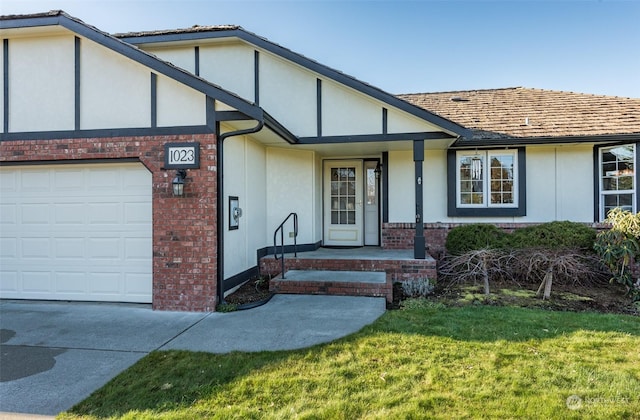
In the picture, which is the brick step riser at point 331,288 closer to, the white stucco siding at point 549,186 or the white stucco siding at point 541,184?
the white stucco siding at point 549,186

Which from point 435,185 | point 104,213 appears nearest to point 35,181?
point 104,213

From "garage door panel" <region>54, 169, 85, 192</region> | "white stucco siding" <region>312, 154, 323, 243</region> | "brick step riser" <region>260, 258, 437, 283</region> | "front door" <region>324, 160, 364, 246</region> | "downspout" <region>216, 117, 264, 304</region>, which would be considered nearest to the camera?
"downspout" <region>216, 117, 264, 304</region>

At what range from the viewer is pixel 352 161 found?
9.98 meters

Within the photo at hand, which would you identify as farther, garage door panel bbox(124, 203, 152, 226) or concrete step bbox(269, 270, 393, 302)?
concrete step bbox(269, 270, 393, 302)

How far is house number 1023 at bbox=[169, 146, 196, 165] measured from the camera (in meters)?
5.68

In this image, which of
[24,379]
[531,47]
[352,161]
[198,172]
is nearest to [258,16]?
[352,161]

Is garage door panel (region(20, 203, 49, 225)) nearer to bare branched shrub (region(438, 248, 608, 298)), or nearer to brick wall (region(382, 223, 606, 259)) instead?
brick wall (region(382, 223, 606, 259))

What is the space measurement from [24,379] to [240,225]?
156 inches

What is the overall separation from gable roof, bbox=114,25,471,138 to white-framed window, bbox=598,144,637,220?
4413 mm

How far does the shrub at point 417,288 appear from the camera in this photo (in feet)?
21.3

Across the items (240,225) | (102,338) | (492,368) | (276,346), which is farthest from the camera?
(240,225)

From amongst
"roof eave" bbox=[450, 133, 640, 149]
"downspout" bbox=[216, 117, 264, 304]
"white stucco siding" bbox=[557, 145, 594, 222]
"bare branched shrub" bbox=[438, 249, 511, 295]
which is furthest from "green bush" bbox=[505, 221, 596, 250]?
"downspout" bbox=[216, 117, 264, 304]

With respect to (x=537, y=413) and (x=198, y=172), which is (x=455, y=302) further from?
(x=198, y=172)

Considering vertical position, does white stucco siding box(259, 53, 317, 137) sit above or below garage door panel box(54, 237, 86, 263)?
above
